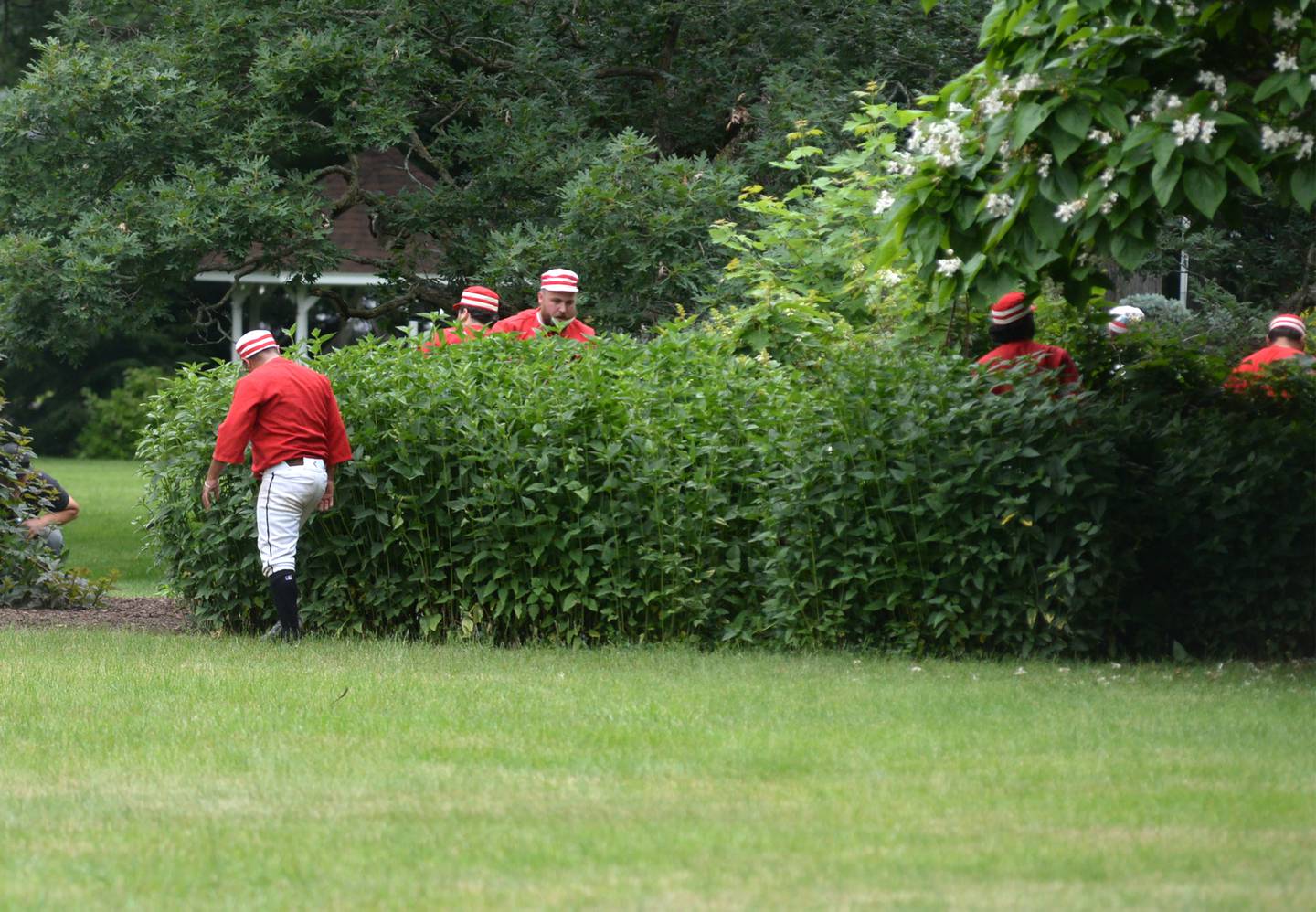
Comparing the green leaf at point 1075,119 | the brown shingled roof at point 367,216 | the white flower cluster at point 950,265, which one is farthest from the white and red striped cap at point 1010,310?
the brown shingled roof at point 367,216

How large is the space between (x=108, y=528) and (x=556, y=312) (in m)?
13.4

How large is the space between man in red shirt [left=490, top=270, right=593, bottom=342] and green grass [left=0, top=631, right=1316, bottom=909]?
3183 millimetres

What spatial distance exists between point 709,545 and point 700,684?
162 centimetres

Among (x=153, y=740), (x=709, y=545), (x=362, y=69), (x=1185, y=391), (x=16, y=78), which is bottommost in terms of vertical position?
(x=153, y=740)

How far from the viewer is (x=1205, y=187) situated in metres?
7.17

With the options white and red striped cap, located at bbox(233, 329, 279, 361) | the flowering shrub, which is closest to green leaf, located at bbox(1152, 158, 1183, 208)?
the flowering shrub

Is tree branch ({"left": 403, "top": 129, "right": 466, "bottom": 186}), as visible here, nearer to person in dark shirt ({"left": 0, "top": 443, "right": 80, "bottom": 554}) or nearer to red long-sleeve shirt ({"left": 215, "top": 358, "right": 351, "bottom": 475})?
person in dark shirt ({"left": 0, "top": 443, "right": 80, "bottom": 554})

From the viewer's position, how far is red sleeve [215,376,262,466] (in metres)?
10.8

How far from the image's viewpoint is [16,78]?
107 feet

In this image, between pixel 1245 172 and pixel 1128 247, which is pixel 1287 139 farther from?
pixel 1128 247

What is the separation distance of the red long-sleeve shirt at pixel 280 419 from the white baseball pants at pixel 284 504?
9cm

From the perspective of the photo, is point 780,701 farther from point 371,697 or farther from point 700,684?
point 371,697

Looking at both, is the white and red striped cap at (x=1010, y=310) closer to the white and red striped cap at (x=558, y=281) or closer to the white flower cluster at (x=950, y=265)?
the white flower cluster at (x=950, y=265)

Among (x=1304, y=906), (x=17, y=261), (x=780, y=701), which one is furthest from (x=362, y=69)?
(x=1304, y=906)
